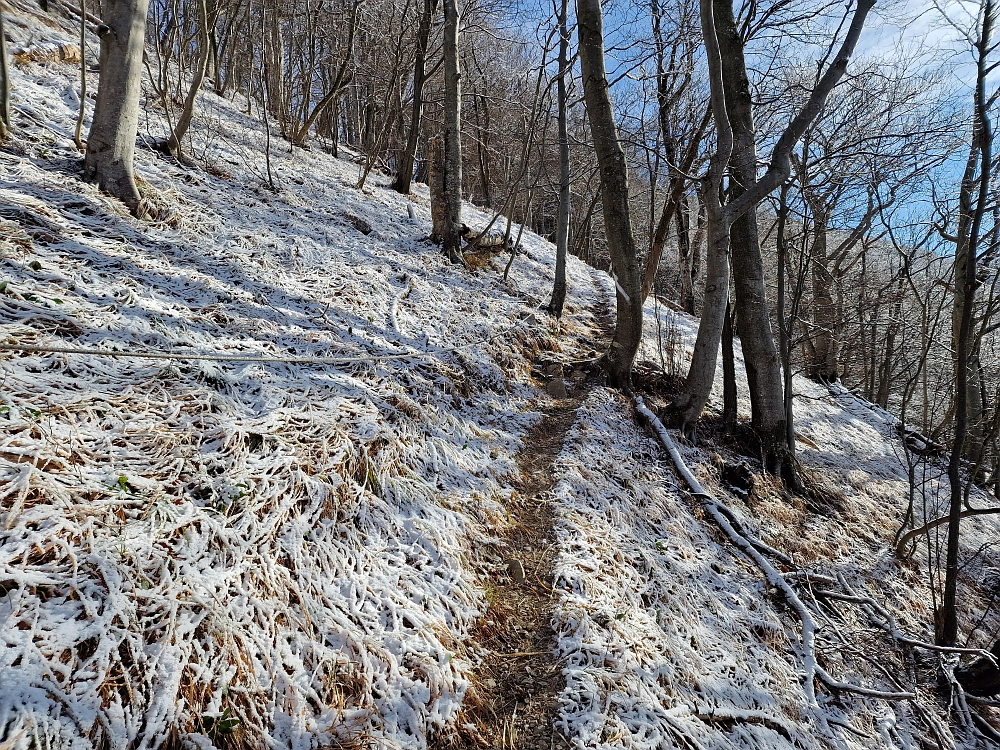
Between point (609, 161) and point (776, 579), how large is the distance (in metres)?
5.00

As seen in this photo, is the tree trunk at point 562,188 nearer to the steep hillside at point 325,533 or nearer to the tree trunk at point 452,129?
the tree trunk at point 452,129

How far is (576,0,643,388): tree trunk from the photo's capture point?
581cm

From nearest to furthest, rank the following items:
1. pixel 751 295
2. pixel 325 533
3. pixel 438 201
A: pixel 325 533 → pixel 751 295 → pixel 438 201

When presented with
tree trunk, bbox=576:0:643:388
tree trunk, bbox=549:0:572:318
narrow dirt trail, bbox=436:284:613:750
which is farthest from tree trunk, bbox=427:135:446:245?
narrow dirt trail, bbox=436:284:613:750

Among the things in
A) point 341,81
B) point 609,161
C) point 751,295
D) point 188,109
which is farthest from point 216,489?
point 341,81

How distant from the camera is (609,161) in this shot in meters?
5.87

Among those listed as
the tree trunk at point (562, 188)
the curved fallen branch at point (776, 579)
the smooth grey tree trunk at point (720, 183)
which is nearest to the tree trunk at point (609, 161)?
the smooth grey tree trunk at point (720, 183)

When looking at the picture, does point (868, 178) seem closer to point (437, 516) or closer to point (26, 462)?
point (437, 516)

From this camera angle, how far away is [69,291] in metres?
3.14

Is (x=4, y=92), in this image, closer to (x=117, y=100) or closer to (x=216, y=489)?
(x=117, y=100)

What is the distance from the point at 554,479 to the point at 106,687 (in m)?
3.31

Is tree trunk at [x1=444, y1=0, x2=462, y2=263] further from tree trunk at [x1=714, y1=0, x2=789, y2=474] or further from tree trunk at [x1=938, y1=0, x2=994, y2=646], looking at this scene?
tree trunk at [x1=938, y1=0, x2=994, y2=646]

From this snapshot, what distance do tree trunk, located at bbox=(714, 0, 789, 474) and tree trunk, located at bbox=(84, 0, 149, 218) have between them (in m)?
6.90

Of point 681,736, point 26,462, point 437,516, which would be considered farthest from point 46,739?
point 681,736
